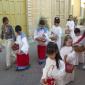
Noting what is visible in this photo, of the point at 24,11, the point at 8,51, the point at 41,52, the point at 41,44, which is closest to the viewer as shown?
the point at 8,51

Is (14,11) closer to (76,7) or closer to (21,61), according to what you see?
(21,61)

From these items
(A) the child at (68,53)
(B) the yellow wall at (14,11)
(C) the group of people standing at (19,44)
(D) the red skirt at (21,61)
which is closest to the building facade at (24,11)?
Result: (B) the yellow wall at (14,11)

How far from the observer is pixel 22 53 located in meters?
8.73

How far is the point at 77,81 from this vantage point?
25.3 ft

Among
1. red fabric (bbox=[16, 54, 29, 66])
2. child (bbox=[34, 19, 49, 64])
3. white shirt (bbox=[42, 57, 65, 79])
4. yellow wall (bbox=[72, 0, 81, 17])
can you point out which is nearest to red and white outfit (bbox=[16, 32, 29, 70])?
red fabric (bbox=[16, 54, 29, 66])

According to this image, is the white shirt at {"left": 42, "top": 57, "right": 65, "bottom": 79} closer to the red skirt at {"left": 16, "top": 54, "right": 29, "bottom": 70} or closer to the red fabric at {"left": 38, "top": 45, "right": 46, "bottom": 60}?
the red skirt at {"left": 16, "top": 54, "right": 29, "bottom": 70}

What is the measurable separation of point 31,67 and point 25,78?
1223mm

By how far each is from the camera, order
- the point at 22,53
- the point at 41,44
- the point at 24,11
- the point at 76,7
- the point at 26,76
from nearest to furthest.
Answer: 1. the point at 26,76
2. the point at 22,53
3. the point at 41,44
4. the point at 24,11
5. the point at 76,7

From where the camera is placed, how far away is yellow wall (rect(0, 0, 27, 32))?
50.8 ft

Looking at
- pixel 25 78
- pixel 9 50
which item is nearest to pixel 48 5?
pixel 9 50

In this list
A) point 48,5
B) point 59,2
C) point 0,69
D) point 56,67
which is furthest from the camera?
point 59,2

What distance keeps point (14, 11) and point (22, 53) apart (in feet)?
24.0

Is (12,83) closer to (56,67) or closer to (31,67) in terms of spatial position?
(31,67)

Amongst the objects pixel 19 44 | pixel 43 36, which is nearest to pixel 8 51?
pixel 19 44
